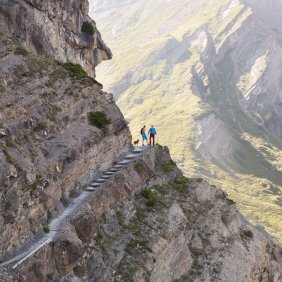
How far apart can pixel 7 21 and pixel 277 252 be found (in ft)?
127

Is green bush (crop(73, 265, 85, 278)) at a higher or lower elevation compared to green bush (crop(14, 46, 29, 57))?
lower

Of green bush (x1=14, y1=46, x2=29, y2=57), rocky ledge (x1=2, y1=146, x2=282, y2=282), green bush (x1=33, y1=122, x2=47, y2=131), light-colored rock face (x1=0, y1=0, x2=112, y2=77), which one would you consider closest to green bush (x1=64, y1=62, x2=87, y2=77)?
light-colored rock face (x1=0, y1=0, x2=112, y2=77)

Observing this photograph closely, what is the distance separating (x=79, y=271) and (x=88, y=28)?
38.6m

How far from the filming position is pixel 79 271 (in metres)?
34.2

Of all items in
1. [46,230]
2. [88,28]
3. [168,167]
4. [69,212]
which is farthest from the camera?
[88,28]

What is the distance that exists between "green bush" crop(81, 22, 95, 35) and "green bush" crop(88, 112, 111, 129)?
21547 millimetres

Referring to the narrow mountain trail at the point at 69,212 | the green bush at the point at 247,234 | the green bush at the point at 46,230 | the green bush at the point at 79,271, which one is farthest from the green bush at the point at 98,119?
the green bush at the point at 247,234

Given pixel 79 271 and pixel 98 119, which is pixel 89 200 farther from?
pixel 98 119

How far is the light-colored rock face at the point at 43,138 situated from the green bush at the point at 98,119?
497 mm

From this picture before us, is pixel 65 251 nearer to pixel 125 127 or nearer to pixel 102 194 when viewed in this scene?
pixel 102 194

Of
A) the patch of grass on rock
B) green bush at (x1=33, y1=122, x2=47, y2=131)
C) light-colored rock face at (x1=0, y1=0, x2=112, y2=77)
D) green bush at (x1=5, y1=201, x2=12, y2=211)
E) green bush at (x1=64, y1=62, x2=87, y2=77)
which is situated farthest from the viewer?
the patch of grass on rock

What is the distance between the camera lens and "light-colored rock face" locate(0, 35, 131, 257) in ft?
105

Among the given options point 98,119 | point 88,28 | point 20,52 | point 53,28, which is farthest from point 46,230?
point 88,28

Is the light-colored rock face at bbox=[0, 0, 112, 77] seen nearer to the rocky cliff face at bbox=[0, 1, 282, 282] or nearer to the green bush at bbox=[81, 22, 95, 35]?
the rocky cliff face at bbox=[0, 1, 282, 282]
